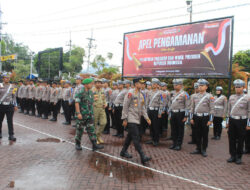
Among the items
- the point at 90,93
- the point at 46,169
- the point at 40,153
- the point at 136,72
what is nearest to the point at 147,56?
the point at 136,72

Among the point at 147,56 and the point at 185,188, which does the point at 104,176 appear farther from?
the point at 147,56

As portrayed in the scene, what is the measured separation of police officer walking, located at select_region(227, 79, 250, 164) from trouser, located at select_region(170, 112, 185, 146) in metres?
1.36

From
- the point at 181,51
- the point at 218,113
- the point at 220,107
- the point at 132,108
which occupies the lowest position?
the point at 218,113

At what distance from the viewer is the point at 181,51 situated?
36.0 ft

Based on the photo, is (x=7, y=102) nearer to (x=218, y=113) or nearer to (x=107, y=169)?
(x=107, y=169)

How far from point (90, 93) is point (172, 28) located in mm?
6843

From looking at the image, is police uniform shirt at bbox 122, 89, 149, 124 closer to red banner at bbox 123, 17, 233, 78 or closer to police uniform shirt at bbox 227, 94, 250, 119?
police uniform shirt at bbox 227, 94, 250, 119

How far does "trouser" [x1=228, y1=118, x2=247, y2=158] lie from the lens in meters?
5.64

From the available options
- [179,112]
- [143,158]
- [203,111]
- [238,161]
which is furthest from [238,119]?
[143,158]

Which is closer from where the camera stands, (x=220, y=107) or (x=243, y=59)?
(x=220, y=107)

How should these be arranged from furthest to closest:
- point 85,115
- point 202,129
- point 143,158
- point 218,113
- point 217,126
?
1. point 217,126
2. point 218,113
3. point 202,129
4. point 85,115
5. point 143,158

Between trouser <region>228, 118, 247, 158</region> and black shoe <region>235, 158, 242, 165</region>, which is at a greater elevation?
trouser <region>228, 118, 247, 158</region>

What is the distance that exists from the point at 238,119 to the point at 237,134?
409 mm

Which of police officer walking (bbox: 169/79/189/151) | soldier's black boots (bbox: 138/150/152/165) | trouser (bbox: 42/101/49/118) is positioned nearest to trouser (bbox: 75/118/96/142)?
soldier's black boots (bbox: 138/150/152/165)
